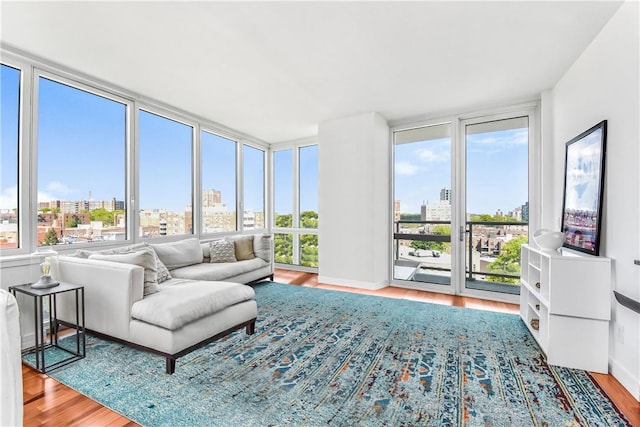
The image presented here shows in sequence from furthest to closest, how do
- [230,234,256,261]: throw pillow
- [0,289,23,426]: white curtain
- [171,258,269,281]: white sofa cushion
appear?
[230,234,256,261]: throw pillow < [171,258,269,281]: white sofa cushion < [0,289,23,426]: white curtain

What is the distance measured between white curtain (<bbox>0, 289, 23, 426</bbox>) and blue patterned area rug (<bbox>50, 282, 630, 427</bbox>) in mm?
736

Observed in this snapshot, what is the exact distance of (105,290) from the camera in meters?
2.40

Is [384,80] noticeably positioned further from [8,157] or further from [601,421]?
[8,157]

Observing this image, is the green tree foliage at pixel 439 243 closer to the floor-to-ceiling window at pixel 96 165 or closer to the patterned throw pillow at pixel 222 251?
the patterned throw pillow at pixel 222 251

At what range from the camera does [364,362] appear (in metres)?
2.28

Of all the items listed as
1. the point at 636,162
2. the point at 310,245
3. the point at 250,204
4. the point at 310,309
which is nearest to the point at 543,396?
the point at 636,162

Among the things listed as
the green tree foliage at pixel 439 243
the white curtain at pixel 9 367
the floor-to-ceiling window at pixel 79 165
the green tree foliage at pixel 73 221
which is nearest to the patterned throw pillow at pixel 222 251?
the floor-to-ceiling window at pixel 79 165

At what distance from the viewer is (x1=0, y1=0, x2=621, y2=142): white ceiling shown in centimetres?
225

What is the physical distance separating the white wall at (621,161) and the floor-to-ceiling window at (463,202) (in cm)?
152

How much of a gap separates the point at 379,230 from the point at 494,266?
1658mm

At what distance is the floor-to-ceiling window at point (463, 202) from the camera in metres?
4.05

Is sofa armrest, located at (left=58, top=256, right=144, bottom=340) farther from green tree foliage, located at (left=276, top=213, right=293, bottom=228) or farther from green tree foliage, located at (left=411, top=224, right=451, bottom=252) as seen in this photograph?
green tree foliage, located at (left=276, top=213, right=293, bottom=228)

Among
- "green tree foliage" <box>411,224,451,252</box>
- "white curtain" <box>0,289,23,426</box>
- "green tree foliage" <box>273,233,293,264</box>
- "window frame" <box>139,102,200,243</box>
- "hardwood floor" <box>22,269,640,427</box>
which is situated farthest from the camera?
"green tree foliage" <box>273,233,293,264</box>

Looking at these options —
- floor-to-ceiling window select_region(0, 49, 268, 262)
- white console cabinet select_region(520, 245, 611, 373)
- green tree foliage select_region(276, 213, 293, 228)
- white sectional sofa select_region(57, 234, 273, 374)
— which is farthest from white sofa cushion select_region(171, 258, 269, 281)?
white console cabinet select_region(520, 245, 611, 373)
